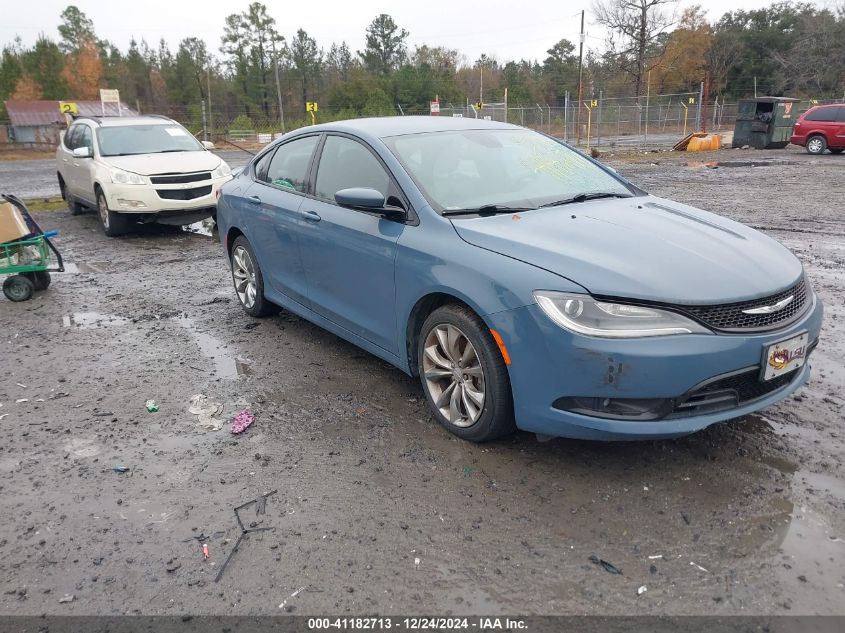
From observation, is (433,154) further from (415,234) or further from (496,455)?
(496,455)

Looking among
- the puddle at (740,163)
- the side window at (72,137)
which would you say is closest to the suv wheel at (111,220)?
the side window at (72,137)

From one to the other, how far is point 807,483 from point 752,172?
54.7 ft

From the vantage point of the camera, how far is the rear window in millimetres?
22562

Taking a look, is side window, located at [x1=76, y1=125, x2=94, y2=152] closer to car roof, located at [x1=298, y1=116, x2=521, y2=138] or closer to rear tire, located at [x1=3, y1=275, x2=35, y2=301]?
rear tire, located at [x1=3, y1=275, x2=35, y2=301]

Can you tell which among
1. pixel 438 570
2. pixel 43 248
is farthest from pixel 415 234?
pixel 43 248

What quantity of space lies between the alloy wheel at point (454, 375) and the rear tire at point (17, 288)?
17.3ft

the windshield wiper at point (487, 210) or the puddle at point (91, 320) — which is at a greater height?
the windshield wiper at point (487, 210)

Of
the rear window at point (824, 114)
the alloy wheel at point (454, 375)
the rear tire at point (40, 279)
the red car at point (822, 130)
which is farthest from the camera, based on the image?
the rear window at point (824, 114)

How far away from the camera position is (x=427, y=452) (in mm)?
3674

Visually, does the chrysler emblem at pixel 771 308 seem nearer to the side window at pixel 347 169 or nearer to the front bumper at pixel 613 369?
the front bumper at pixel 613 369

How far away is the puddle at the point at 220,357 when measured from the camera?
16.2 feet

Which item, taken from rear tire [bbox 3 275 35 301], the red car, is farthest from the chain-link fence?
rear tire [bbox 3 275 35 301]

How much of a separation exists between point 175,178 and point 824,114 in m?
22.0

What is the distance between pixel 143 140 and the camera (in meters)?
11.4
